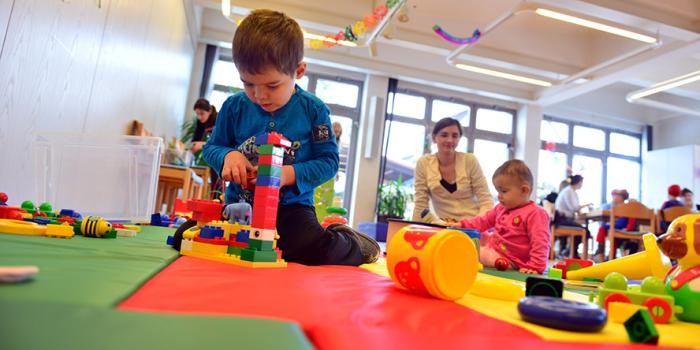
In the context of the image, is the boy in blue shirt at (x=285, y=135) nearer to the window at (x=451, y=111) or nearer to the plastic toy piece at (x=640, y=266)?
the plastic toy piece at (x=640, y=266)

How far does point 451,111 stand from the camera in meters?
7.47

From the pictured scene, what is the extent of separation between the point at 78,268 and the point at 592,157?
8707 mm

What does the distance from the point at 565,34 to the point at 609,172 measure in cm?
314

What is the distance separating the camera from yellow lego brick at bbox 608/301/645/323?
803 millimetres

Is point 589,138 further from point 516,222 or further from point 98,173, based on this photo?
point 98,173

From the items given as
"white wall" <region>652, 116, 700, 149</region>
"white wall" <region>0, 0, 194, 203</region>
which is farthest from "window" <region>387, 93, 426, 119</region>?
"white wall" <region>652, 116, 700, 149</region>

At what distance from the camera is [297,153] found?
1.50 metres

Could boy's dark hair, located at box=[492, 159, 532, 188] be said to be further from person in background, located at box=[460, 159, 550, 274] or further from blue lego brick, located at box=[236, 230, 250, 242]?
blue lego brick, located at box=[236, 230, 250, 242]

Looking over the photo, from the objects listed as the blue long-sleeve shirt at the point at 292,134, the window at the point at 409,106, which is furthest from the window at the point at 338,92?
the blue long-sleeve shirt at the point at 292,134

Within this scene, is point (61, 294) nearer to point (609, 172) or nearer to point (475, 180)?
point (475, 180)

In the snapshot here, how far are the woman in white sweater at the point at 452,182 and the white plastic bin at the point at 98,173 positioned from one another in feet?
5.15

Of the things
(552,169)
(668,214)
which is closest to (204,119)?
(668,214)

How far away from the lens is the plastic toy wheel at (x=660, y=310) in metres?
0.85

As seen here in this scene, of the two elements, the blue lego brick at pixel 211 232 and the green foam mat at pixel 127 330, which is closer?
the green foam mat at pixel 127 330
